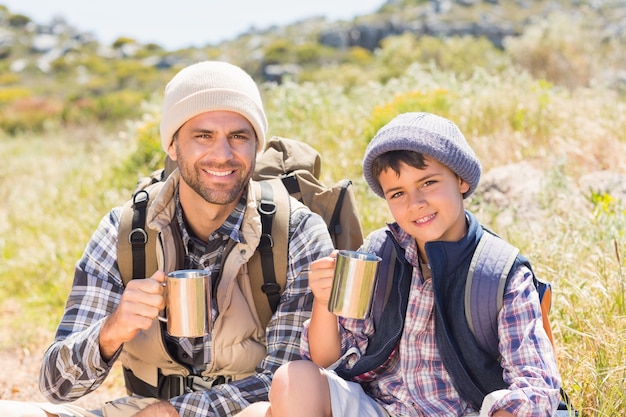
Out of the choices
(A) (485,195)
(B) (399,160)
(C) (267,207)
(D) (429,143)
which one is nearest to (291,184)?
(C) (267,207)

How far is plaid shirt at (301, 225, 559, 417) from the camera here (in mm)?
2115

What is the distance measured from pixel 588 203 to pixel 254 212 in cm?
284

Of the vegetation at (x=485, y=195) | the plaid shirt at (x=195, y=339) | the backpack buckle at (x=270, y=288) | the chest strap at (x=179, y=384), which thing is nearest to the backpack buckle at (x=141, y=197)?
the plaid shirt at (x=195, y=339)

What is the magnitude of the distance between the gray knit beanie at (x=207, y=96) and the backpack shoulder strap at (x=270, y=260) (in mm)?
387

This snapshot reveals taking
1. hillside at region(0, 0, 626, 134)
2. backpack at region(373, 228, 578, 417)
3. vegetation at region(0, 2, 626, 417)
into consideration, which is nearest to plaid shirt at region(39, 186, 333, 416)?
backpack at region(373, 228, 578, 417)

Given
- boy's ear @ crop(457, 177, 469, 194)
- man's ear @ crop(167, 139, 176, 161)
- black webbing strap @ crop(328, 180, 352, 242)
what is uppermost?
man's ear @ crop(167, 139, 176, 161)

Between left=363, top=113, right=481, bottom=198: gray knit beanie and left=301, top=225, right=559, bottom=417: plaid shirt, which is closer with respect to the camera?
left=301, top=225, right=559, bottom=417: plaid shirt

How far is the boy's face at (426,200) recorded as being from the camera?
246 centimetres

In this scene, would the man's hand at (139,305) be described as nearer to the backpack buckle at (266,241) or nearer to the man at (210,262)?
the man at (210,262)

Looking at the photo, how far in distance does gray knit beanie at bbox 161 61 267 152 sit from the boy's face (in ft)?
2.40

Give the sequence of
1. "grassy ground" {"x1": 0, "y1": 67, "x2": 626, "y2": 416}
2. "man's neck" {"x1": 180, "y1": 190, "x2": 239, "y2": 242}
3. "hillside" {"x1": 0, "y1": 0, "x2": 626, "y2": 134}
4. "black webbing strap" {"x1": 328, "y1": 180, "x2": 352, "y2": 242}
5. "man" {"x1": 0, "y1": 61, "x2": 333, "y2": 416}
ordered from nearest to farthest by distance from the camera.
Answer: "man" {"x1": 0, "y1": 61, "x2": 333, "y2": 416} < "man's neck" {"x1": 180, "y1": 190, "x2": 239, "y2": 242} < "grassy ground" {"x1": 0, "y1": 67, "x2": 626, "y2": 416} < "black webbing strap" {"x1": 328, "y1": 180, "x2": 352, "y2": 242} < "hillside" {"x1": 0, "y1": 0, "x2": 626, "y2": 134}

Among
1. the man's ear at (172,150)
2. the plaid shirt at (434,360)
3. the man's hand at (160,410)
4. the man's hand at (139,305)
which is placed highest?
the man's ear at (172,150)

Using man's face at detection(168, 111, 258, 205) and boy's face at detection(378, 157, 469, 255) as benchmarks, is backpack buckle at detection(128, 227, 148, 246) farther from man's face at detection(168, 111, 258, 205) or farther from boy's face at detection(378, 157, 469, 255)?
boy's face at detection(378, 157, 469, 255)

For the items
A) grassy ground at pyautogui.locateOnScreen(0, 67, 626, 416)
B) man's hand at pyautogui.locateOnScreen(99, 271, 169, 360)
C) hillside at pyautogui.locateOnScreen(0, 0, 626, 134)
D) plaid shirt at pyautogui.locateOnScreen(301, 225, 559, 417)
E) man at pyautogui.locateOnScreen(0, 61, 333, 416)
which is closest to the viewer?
plaid shirt at pyautogui.locateOnScreen(301, 225, 559, 417)
